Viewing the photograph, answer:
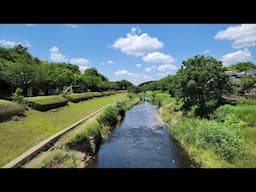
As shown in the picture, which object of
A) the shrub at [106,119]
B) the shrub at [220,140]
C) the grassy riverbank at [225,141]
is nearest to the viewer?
the grassy riverbank at [225,141]

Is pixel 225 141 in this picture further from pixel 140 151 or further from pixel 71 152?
pixel 71 152

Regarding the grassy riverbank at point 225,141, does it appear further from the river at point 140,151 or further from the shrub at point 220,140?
the river at point 140,151

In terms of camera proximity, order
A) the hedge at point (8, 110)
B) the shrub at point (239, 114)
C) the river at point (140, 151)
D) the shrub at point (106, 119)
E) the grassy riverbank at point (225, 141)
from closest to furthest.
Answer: the grassy riverbank at point (225, 141) → the river at point (140, 151) → the hedge at point (8, 110) → the shrub at point (239, 114) → the shrub at point (106, 119)

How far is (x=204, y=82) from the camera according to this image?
11898 millimetres

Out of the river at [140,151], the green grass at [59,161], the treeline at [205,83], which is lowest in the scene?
the river at [140,151]

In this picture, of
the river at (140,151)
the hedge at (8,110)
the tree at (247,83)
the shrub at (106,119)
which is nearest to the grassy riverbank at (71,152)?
the river at (140,151)

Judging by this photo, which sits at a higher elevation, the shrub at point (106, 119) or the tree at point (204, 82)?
the tree at point (204, 82)

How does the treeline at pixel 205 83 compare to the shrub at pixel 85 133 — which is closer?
the shrub at pixel 85 133

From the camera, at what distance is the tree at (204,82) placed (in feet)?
38.3

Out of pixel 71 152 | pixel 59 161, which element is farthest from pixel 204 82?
pixel 59 161

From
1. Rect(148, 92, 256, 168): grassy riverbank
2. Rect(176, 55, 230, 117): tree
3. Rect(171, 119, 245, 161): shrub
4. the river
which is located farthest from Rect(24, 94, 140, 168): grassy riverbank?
Rect(176, 55, 230, 117): tree
